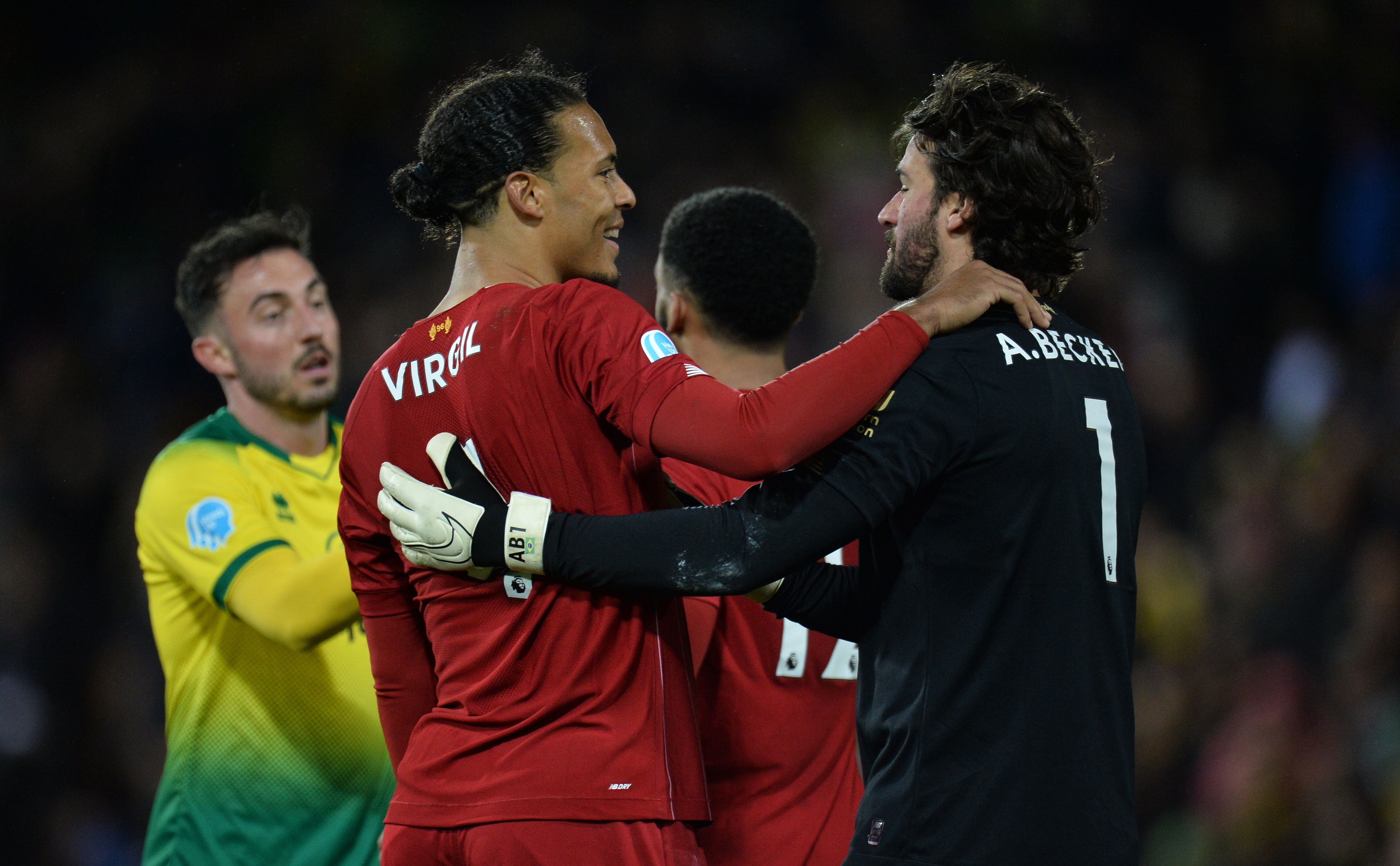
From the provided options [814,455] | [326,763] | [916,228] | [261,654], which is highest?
[916,228]

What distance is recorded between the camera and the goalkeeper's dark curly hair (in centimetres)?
246

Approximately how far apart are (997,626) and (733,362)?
49.0 inches

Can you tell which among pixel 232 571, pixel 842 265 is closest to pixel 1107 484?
pixel 232 571

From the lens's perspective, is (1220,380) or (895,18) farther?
(895,18)

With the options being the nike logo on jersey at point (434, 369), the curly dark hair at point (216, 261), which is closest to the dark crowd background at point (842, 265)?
the curly dark hair at point (216, 261)

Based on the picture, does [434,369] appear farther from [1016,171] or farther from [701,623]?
[1016,171]

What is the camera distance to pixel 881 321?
2.27m

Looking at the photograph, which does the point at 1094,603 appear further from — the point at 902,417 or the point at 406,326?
the point at 406,326

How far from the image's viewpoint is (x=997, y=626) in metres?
2.22

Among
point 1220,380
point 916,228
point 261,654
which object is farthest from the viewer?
point 1220,380

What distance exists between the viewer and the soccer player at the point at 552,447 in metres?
2.13

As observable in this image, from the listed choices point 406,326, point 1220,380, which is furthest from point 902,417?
point 406,326

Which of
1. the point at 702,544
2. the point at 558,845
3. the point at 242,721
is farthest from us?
the point at 242,721

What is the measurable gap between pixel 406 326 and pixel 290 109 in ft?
5.57
